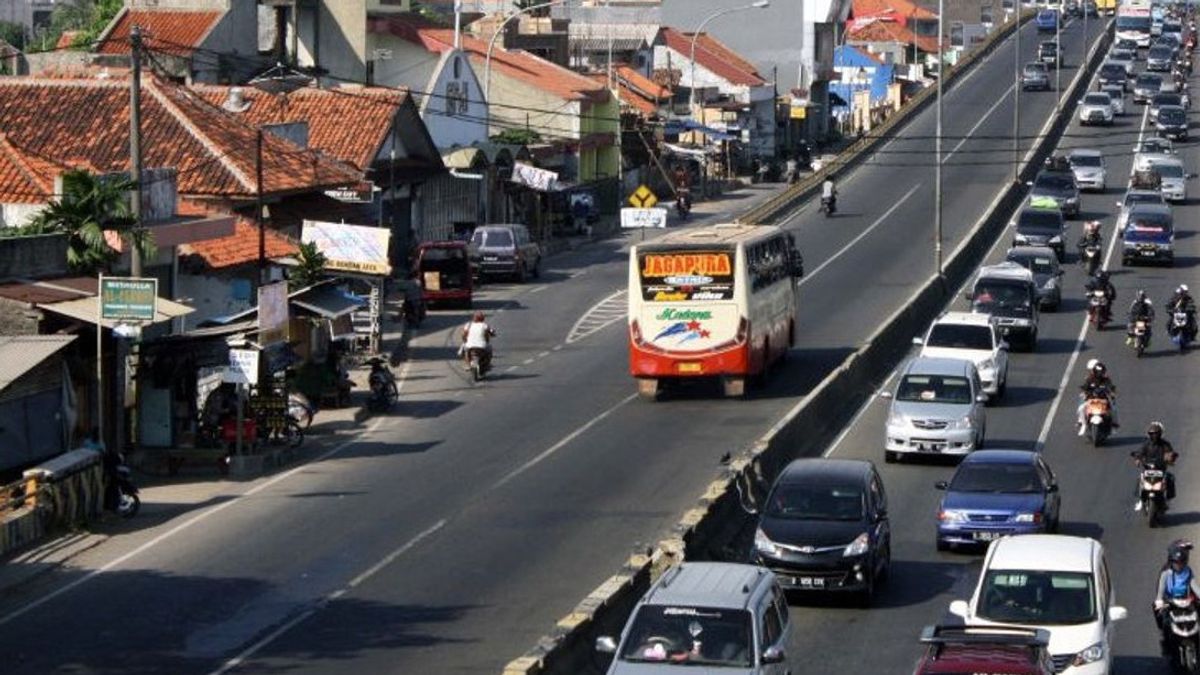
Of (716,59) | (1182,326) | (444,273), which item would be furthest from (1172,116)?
(444,273)

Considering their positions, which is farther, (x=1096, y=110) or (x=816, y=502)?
(x=1096, y=110)

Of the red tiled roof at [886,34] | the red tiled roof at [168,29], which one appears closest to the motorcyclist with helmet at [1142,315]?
the red tiled roof at [168,29]

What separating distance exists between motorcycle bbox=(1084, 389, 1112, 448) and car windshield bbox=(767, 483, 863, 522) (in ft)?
40.3

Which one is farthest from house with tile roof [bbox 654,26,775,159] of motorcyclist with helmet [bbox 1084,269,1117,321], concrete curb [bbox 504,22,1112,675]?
motorcyclist with helmet [bbox 1084,269,1117,321]

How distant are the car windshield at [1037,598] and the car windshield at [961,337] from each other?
21695 millimetres

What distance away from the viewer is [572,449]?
4012 centimetres

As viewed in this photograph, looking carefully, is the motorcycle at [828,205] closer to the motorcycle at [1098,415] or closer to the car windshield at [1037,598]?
the motorcycle at [1098,415]

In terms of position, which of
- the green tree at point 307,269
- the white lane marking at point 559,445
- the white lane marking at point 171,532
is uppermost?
the green tree at point 307,269

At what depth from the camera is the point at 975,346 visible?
46500mm

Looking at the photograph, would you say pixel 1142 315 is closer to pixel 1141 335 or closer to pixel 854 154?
pixel 1141 335

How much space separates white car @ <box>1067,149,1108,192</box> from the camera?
86750mm

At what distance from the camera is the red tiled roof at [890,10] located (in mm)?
187913

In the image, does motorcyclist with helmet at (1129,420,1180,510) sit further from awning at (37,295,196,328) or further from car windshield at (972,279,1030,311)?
car windshield at (972,279,1030,311)

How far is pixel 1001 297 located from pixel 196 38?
33.0 m
